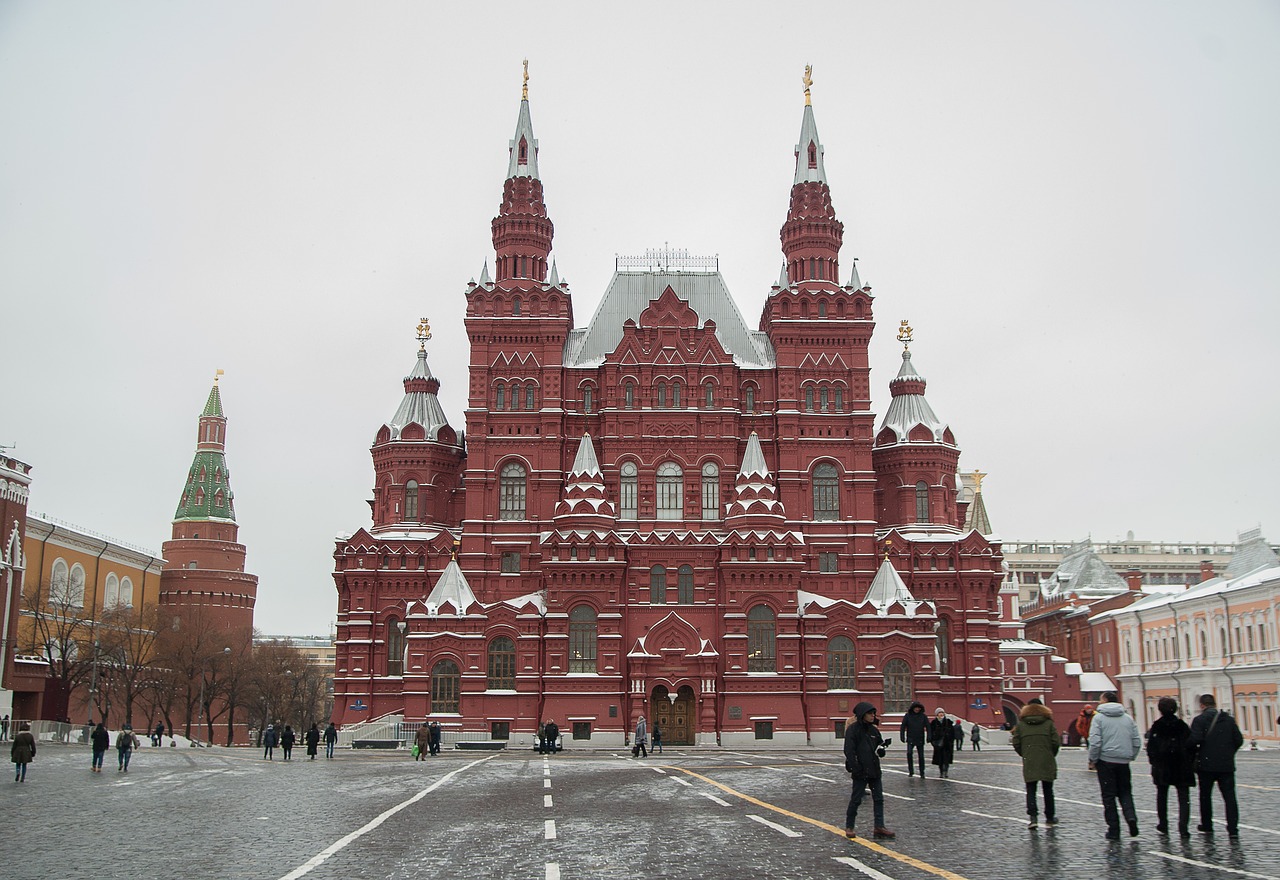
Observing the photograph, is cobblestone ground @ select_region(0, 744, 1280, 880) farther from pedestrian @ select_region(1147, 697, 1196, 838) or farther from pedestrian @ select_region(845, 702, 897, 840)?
pedestrian @ select_region(845, 702, 897, 840)

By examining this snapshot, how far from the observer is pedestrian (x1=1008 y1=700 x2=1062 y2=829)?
17.7 metres

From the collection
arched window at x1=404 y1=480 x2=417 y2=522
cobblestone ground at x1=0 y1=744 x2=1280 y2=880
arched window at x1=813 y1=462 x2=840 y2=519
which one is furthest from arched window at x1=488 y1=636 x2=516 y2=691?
cobblestone ground at x1=0 y1=744 x2=1280 y2=880

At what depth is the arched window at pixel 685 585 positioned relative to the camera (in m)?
64.6

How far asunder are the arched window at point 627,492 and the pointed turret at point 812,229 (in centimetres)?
1543

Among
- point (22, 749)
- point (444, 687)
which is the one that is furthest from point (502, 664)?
point (22, 749)

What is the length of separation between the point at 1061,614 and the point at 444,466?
60.8 meters

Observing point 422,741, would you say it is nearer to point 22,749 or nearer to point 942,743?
point 22,749

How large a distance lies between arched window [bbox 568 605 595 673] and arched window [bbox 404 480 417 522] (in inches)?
503

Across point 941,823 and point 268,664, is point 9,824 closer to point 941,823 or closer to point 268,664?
point 941,823

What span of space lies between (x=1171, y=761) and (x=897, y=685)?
156ft

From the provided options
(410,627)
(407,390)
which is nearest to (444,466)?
(407,390)

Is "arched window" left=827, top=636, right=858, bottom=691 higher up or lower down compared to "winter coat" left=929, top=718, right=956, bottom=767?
higher up

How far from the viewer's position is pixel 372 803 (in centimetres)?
2378

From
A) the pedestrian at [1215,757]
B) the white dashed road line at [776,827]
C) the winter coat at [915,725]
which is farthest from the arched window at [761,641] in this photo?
the pedestrian at [1215,757]
